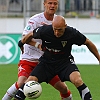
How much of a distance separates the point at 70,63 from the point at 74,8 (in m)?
21.8

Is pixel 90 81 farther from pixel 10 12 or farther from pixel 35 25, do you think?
pixel 10 12

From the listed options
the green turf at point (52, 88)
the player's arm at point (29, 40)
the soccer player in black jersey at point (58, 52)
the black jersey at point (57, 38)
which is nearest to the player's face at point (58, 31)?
the soccer player in black jersey at point (58, 52)

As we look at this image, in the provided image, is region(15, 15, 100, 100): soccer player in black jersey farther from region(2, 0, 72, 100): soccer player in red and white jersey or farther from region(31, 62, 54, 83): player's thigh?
region(2, 0, 72, 100): soccer player in red and white jersey

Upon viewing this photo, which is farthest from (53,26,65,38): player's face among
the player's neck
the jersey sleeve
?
the player's neck

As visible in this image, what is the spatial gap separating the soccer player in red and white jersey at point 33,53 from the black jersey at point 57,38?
408 millimetres

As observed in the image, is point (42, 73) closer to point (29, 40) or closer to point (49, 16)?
point (29, 40)

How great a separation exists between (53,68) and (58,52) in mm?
321

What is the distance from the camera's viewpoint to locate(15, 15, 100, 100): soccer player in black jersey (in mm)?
8352

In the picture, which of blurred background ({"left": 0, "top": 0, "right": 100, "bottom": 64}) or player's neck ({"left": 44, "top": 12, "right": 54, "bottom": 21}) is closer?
player's neck ({"left": 44, "top": 12, "right": 54, "bottom": 21})

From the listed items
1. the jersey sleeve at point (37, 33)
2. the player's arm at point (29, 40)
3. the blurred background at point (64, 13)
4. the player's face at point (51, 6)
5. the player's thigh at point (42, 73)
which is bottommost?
the blurred background at point (64, 13)

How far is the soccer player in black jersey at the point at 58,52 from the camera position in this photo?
27.4 ft

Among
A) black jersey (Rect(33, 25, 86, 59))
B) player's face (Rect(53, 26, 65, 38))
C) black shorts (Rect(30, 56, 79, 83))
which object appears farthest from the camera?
black shorts (Rect(30, 56, 79, 83))

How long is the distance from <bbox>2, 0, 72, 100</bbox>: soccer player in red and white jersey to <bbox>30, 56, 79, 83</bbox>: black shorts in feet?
1.58

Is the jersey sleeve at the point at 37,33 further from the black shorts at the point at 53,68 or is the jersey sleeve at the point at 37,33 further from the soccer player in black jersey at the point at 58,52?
the black shorts at the point at 53,68
